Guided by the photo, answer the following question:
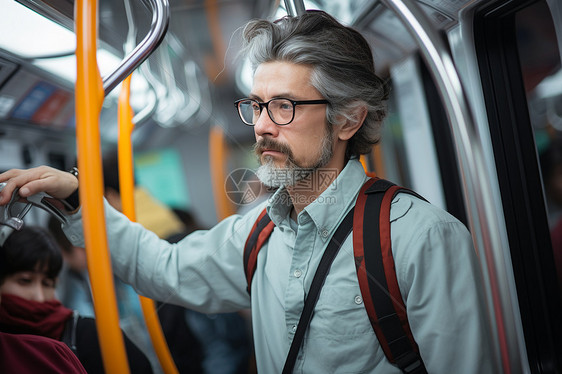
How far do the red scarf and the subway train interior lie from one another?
21 centimetres

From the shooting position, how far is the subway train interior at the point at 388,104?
1002mm

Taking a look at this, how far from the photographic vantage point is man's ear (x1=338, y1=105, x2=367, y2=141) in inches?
42.3

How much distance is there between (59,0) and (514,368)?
1.34 meters

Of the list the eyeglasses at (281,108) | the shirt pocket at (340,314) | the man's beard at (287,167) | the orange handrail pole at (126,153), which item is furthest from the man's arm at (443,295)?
the orange handrail pole at (126,153)

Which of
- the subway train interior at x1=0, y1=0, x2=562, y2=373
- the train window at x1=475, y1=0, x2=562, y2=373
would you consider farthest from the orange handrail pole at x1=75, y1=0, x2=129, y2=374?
the train window at x1=475, y1=0, x2=562, y2=373

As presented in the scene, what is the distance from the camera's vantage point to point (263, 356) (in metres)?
1.20

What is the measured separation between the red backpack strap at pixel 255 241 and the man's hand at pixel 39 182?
46 centimetres

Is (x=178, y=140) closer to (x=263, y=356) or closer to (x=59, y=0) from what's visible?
(x=59, y=0)

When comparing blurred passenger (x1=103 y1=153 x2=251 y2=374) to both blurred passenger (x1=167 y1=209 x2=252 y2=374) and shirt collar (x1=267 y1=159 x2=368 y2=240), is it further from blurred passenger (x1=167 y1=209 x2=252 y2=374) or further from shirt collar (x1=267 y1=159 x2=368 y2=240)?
shirt collar (x1=267 y1=159 x2=368 y2=240)

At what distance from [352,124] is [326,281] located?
385mm

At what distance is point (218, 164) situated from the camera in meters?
1.12

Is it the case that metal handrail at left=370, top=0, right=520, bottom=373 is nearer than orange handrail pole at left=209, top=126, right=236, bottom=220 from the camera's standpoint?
Yes

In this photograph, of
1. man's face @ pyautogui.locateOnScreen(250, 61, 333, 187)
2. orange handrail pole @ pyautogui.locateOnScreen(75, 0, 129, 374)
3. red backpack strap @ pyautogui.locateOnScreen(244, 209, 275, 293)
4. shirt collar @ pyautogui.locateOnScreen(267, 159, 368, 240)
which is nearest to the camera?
orange handrail pole @ pyautogui.locateOnScreen(75, 0, 129, 374)

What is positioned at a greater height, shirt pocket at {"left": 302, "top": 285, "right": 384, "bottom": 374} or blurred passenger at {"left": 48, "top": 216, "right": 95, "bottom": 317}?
blurred passenger at {"left": 48, "top": 216, "right": 95, "bottom": 317}
